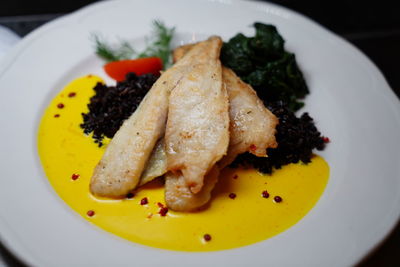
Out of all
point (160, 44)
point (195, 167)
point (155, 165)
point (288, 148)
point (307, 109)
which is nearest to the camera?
point (195, 167)

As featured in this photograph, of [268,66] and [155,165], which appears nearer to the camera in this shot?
[155,165]

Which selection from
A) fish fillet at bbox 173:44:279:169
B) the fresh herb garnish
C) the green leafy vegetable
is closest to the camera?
fish fillet at bbox 173:44:279:169

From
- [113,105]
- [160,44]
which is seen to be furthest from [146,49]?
[113,105]

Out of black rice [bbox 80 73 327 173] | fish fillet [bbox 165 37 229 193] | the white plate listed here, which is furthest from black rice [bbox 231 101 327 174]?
fish fillet [bbox 165 37 229 193]

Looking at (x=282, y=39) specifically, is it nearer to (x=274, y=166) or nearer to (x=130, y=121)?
(x=274, y=166)

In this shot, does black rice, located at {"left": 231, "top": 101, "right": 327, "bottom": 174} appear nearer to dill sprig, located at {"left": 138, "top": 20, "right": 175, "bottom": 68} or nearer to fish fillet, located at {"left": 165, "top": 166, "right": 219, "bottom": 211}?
fish fillet, located at {"left": 165, "top": 166, "right": 219, "bottom": 211}

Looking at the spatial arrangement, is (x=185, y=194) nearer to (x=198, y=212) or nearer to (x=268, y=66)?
(x=198, y=212)

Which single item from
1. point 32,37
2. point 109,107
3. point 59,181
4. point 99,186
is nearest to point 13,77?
point 32,37
